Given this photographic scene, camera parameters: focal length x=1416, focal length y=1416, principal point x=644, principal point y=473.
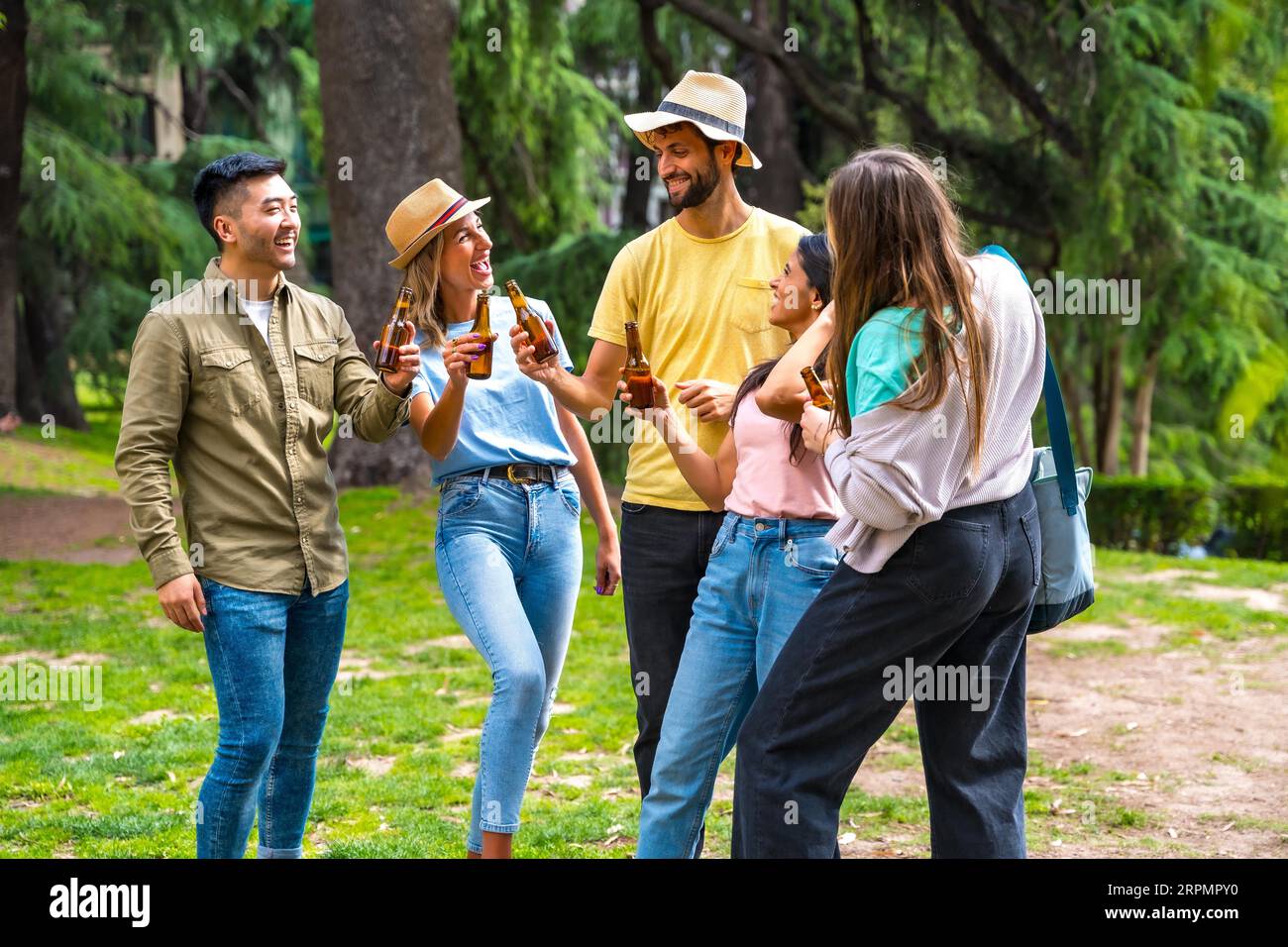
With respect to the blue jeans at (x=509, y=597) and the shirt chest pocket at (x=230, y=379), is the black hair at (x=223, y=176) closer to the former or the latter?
the shirt chest pocket at (x=230, y=379)

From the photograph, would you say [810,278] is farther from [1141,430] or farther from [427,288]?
[1141,430]

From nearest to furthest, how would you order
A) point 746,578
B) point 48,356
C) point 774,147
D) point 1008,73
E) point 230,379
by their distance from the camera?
point 746,578, point 230,379, point 1008,73, point 774,147, point 48,356

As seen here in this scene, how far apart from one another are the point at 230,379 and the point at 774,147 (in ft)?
42.7

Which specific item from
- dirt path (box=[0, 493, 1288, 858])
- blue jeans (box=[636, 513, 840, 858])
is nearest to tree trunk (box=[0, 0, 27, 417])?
dirt path (box=[0, 493, 1288, 858])

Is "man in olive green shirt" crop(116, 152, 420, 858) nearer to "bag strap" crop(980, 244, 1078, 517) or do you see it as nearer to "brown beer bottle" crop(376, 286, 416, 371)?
"brown beer bottle" crop(376, 286, 416, 371)

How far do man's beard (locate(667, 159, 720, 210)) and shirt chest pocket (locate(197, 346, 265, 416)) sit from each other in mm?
1189

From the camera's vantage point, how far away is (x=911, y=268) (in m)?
2.82

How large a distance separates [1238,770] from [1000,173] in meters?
8.12

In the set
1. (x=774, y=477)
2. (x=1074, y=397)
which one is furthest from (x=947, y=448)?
(x=1074, y=397)

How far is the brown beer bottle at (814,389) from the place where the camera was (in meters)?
3.24
